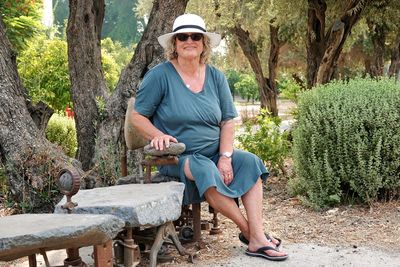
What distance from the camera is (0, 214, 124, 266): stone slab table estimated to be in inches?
111

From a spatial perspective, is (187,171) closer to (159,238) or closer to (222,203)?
(222,203)

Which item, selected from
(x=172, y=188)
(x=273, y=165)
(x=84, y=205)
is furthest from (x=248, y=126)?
(x=84, y=205)

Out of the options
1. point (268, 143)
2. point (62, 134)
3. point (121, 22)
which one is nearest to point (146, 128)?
point (268, 143)

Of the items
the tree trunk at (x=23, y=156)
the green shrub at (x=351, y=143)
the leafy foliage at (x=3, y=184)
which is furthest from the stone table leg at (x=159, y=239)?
the leafy foliage at (x=3, y=184)

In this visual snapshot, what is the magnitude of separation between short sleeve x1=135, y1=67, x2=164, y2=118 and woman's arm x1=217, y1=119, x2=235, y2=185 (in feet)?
1.94

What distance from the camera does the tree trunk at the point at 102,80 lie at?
630 cm

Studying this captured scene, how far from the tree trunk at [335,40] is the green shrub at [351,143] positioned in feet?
14.1

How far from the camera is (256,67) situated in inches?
830

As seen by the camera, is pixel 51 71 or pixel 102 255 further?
pixel 51 71

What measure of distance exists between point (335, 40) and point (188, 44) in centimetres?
634

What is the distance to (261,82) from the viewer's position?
21156 mm

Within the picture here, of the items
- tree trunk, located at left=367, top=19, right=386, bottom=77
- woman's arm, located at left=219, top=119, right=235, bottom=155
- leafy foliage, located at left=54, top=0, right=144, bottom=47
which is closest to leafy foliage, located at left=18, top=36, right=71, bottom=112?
woman's arm, located at left=219, top=119, right=235, bottom=155

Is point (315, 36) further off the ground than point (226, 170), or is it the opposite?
point (315, 36)

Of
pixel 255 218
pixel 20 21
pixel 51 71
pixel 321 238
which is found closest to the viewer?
pixel 255 218
